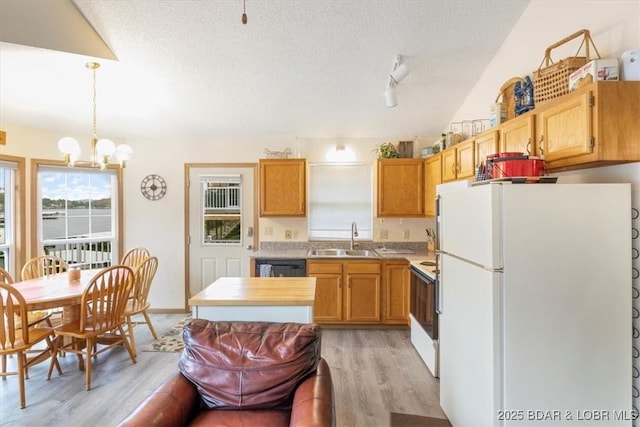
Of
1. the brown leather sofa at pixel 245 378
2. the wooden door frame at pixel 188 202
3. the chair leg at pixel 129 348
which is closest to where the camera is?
the brown leather sofa at pixel 245 378

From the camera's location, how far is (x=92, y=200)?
13.7 feet

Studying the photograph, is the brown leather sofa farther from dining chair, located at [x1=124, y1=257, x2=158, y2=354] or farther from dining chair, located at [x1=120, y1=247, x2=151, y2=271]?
dining chair, located at [x1=120, y1=247, x2=151, y2=271]

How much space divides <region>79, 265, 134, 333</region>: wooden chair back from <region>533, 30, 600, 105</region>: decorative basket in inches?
136

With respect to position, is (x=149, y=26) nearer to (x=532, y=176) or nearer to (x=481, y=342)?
(x=532, y=176)

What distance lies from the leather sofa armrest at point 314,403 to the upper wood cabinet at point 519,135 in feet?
6.11

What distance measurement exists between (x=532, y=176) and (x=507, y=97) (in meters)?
1.10

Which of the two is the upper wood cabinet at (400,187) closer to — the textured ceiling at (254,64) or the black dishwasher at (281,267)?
the textured ceiling at (254,64)

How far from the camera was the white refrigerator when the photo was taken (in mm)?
1542

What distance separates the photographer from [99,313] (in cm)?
268

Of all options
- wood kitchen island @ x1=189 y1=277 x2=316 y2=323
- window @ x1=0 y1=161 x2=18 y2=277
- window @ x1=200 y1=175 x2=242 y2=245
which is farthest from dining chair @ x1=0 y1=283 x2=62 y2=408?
window @ x1=200 y1=175 x2=242 y2=245

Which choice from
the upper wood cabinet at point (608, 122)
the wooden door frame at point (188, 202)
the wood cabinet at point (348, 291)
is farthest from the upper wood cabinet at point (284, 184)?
the upper wood cabinet at point (608, 122)

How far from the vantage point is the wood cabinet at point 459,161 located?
2.83 metres

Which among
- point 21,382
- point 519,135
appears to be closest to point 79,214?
point 21,382

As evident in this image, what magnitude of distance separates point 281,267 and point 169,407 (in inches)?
94.0
